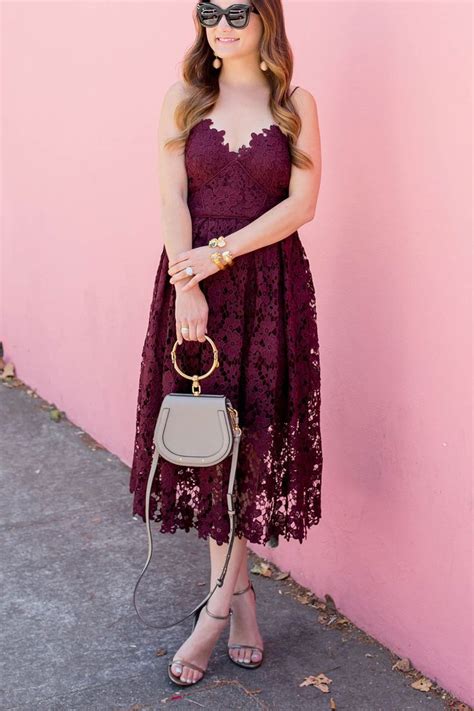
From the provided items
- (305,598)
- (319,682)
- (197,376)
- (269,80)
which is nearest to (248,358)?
(197,376)

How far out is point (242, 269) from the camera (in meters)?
3.02

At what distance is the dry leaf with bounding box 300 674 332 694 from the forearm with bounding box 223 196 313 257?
4.25 ft

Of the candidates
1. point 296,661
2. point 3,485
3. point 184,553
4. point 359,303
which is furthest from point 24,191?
point 296,661

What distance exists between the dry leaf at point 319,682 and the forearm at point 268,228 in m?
1.30

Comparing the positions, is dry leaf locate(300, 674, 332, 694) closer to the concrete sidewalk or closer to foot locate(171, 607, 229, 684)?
the concrete sidewalk

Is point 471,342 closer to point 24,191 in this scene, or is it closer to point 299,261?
point 299,261

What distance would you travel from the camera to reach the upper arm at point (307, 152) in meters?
2.99

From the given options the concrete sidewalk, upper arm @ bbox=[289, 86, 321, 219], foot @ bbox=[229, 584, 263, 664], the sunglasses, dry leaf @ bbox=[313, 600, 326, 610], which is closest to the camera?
the sunglasses

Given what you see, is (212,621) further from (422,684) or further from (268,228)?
(268,228)

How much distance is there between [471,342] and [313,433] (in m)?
0.55

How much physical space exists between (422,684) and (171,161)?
170cm

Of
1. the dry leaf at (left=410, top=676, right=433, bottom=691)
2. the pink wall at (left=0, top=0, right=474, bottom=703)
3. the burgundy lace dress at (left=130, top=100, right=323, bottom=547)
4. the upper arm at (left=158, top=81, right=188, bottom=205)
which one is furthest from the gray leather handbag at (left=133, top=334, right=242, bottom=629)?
the dry leaf at (left=410, top=676, right=433, bottom=691)

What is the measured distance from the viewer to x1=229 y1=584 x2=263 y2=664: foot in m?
3.33

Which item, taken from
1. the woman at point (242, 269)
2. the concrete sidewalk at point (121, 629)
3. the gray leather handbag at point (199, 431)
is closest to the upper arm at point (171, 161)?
the woman at point (242, 269)
